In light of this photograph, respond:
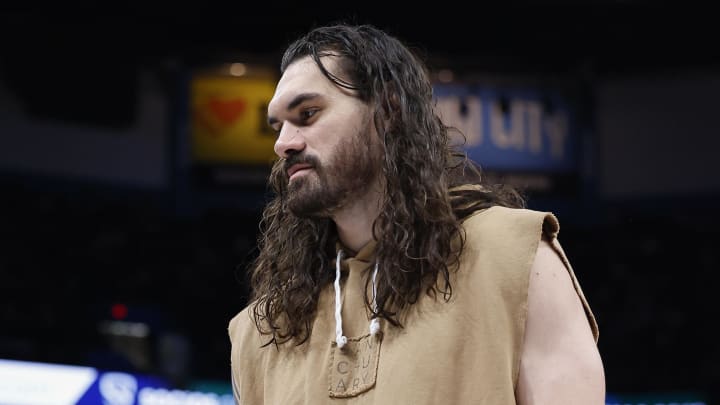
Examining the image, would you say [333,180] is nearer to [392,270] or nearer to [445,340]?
[392,270]

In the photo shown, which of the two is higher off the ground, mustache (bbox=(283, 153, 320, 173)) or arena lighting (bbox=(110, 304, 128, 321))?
mustache (bbox=(283, 153, 320, 173))

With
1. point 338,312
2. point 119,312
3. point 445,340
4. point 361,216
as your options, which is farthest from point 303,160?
point 119,312

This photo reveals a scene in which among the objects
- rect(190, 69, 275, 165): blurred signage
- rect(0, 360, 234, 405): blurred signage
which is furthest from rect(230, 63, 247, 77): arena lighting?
rect(0, 360, 234, 405): blurred signage

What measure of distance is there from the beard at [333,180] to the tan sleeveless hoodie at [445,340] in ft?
0.29

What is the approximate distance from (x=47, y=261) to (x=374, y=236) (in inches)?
292

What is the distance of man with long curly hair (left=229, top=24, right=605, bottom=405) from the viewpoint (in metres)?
1.25

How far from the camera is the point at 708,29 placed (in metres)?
7.32

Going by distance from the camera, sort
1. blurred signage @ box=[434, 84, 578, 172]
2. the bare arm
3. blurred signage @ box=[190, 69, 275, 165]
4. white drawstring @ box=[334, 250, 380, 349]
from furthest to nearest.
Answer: blurred signage @ box=[190, 69, 275, 165] → blurred signage @ box=[434, 84, 578, 172] → white drawstring @ box=[334, 250, 380, 349] → the bare arm

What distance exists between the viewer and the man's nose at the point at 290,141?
4.54 feet

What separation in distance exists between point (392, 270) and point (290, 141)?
24 cm

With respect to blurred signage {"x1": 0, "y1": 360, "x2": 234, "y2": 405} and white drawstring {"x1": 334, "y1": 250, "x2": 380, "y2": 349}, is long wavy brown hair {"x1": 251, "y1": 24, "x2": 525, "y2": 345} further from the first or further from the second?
blurred signage {"x1": 0, "y1": 360, "x2": 234, "y2": 405}

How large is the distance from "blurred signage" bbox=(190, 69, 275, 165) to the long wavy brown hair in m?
4.00

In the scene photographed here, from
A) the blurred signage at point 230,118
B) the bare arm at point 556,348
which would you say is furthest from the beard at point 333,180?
the blurred signage at point 230,118

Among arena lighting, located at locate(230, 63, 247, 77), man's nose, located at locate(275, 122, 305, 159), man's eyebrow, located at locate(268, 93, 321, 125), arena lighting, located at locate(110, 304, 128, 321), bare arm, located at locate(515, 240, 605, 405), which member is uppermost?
arena lighting, located at locate(230, 63, 247, 77)
